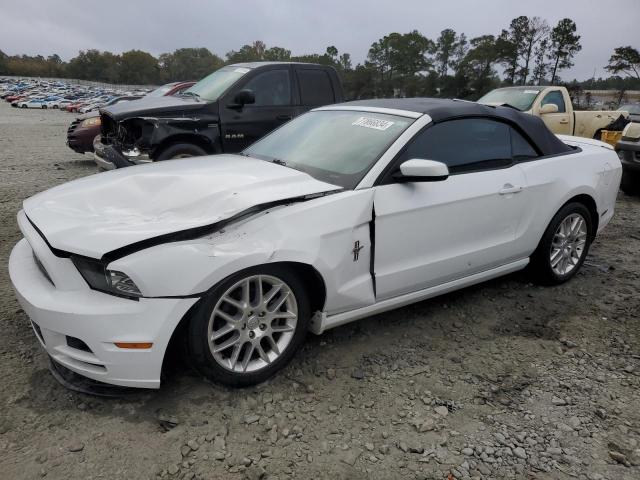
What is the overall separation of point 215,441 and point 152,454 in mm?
284

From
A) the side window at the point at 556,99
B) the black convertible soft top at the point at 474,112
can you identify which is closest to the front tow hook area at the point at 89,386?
the black convertible soft top at the point at 474,112

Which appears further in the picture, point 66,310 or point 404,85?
point 404,85

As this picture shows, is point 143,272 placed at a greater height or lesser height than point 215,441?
greater

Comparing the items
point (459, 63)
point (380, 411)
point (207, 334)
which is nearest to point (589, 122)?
point (380, 411)

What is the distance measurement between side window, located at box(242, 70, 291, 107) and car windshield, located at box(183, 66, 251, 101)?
8.4 inches

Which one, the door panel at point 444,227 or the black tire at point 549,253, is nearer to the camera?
the door panel at point 444,227

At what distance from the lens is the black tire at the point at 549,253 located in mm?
3953

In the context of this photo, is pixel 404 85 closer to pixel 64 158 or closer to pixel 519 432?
pixel 64 158

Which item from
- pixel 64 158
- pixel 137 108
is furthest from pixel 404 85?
pixel 137 108

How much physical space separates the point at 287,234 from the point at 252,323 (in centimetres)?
52

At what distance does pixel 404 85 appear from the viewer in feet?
193

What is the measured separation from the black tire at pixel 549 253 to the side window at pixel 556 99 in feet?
20.8

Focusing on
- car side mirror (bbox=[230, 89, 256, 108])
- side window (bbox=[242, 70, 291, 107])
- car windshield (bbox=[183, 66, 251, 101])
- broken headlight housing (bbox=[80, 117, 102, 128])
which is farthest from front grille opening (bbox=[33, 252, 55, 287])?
broken headlight housing (bbox=[80, 117, 102, 128])

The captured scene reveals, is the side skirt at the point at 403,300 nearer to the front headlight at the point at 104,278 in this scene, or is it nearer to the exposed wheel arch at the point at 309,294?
the exposed wheel arch at the point at 309,294
